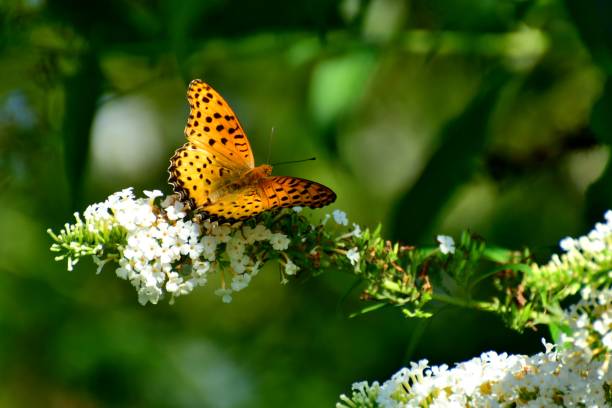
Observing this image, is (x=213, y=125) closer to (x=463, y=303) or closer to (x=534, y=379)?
(x=463, y=303)

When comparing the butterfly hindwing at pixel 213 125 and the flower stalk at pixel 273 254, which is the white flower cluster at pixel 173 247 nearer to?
the flower stalk at pixel 273 254

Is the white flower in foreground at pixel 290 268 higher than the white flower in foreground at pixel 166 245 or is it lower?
lower

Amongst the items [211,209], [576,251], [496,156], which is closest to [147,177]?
[496,156]

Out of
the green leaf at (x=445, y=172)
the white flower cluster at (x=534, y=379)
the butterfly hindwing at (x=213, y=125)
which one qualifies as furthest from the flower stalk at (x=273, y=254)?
the green leaf at (x=445, y=172)

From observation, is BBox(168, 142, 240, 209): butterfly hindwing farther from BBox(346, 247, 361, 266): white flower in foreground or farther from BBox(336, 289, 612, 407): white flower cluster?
BBox(336, 289, 612, 407): white flower cluster

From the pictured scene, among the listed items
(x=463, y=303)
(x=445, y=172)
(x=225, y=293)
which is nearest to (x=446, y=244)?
(x=463, y=303)

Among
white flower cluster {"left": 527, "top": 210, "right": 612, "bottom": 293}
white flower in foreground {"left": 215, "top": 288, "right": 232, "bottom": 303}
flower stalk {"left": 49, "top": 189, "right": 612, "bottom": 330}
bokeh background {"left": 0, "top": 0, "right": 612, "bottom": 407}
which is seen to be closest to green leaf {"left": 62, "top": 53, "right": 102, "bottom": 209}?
bokeh background {"left": 0, "top": 0, "right": 612, "bottom": 407}

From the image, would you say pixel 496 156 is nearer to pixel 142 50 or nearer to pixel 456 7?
pixel 456 7
